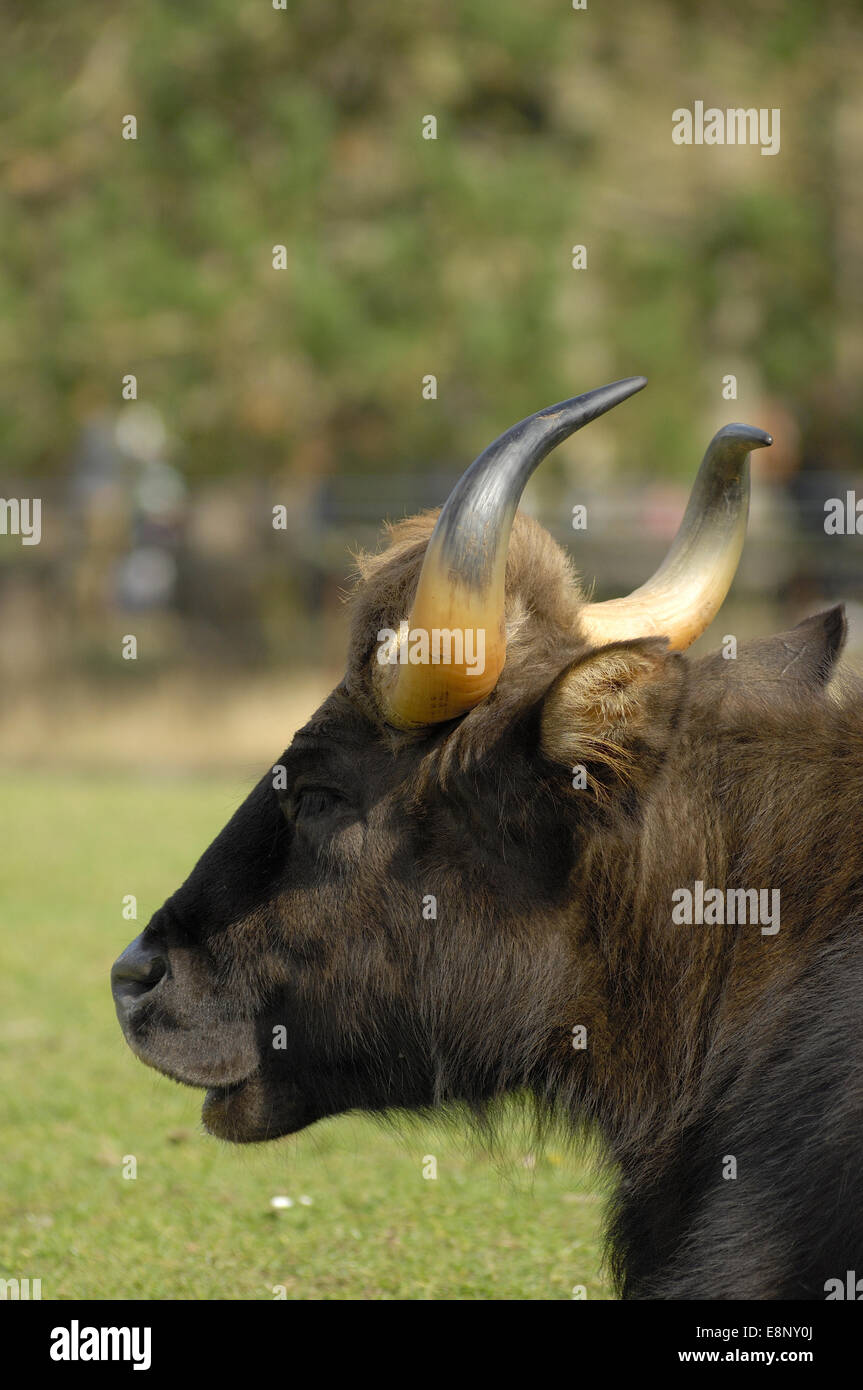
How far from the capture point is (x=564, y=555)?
4113mm

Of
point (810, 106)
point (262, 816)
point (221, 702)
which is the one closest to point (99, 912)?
point (262, 816)

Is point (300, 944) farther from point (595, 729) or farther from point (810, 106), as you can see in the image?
point (810, 106)

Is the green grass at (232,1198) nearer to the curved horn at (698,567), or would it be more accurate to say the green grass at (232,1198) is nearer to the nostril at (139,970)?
the nostril at (139,970)

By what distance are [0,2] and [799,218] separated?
11.0m

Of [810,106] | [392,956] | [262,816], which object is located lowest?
[392,956]

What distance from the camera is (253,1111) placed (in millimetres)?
3842

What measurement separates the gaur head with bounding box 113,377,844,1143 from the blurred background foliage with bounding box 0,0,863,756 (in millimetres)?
15024

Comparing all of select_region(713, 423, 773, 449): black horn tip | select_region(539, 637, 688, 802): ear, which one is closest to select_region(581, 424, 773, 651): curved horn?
select_region(713, 423, 773, 449): black horn tip

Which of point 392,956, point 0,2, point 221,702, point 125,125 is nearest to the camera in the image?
point 392,956

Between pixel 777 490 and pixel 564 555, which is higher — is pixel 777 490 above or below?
above

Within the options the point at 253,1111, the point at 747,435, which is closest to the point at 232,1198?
the point at 253,1111

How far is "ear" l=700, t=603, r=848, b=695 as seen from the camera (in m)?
3.68

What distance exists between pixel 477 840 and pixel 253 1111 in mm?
900

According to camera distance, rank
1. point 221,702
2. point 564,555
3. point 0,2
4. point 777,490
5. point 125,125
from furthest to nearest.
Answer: point 777,490
point 0,2
point 125,125
point 221,702
point 564,555
